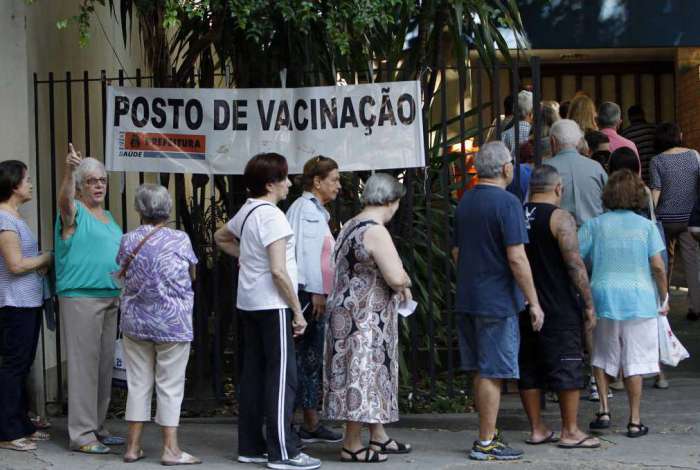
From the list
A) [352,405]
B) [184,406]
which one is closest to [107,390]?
[184,406]

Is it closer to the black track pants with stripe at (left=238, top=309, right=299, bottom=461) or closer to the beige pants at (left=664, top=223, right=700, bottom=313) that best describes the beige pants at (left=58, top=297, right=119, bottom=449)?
the black track pants with stripe at (left=238, top=309, right=299, bottom=461)

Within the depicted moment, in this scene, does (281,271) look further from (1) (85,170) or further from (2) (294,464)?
(1) (85,170)

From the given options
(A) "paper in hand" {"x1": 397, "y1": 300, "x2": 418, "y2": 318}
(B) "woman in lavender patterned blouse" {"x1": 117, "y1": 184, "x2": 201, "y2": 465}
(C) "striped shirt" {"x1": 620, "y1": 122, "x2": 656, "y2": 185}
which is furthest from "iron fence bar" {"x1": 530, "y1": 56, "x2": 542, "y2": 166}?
(C) "striped shirt" {"x1": 620, "y1": 122, "x2": 656, "y2": 185}

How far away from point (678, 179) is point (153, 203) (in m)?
4.95

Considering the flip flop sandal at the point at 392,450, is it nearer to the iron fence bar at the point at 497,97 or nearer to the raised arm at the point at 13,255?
the iron fence bar at the point at 497,97

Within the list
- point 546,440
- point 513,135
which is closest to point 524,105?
point 513,135

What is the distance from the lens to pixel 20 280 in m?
6.89

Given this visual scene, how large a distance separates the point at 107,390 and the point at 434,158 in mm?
3391

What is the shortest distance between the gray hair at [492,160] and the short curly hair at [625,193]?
875 millimetres

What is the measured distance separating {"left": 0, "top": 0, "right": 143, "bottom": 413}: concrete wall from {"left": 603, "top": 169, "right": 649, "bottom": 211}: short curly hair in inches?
142

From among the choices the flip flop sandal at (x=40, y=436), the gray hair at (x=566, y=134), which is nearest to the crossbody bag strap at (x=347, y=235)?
the gray hair at (x=566, y=134)

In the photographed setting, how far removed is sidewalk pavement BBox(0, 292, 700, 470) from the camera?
260 inches

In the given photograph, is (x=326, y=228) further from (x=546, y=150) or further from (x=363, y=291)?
(x=546, y=150)

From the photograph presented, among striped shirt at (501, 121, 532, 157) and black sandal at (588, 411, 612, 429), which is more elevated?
striped shirt at (501, 121, 532, 157)
